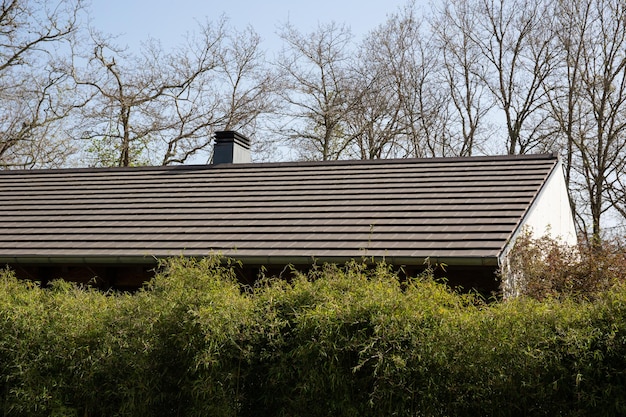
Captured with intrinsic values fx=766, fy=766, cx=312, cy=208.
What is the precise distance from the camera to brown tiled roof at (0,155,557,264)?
9680mm

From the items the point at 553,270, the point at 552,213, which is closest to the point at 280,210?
the point at 553,270

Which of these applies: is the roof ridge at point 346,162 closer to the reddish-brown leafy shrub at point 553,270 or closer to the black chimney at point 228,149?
the black chimney at point 228,149

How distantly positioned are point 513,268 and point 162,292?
5365mm

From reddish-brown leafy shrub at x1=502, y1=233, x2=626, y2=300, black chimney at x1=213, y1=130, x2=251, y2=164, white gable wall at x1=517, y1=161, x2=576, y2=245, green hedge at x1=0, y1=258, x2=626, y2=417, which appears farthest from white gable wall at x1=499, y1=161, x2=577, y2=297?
black chimney at x1=213, y1=130, x2=251, y2=164

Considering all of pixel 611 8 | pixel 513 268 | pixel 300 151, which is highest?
pixel 611 8

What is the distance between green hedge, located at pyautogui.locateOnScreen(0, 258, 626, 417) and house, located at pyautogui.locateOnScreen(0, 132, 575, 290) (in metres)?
2.89

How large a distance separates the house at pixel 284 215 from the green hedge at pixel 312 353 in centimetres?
289

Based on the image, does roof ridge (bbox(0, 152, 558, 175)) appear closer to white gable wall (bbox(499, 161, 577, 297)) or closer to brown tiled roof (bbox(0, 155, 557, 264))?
brown tiled roof (bbox(0, 155, 557, 264))

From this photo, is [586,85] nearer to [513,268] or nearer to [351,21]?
[351,21]

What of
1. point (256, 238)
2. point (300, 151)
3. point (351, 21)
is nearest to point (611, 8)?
point (351, 21)

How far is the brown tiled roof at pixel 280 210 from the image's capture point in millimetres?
9680

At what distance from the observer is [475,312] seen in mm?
5484

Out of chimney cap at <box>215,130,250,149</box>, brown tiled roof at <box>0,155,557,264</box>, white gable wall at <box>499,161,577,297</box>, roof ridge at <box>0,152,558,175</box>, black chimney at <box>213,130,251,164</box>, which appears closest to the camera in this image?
white gable wall at <box>499,161,577,297</box>

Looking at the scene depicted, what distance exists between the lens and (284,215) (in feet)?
36.9
